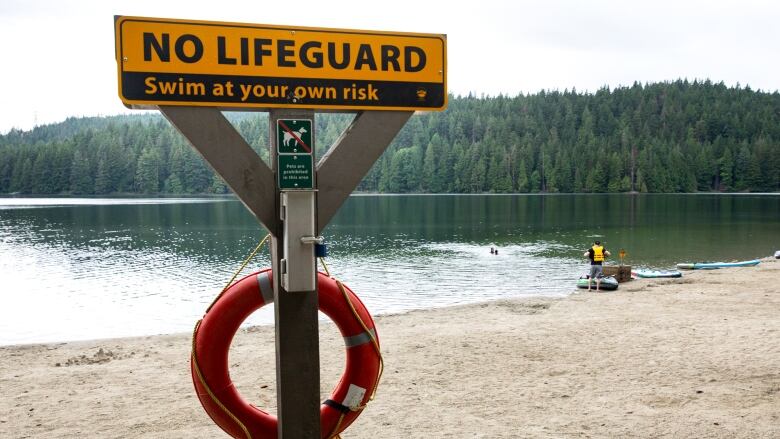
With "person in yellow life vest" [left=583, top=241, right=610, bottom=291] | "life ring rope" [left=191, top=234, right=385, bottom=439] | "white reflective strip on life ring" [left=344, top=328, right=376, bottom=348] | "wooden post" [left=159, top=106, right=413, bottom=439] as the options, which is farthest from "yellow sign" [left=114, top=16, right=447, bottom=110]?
"person in yellow life vest" [left=583, top=241, right=610, bottom=291]

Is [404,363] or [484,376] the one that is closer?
[484,376]

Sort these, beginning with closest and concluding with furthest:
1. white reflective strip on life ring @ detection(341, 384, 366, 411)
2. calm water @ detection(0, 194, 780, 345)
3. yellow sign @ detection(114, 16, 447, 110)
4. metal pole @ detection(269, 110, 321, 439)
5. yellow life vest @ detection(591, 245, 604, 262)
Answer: yellow sign @ detection(114, 16, 447, 110), metal pole @ detection(269, 110, 321, 439), white reflective strip on life ring @ detection(341, 384, 366, 411), yellow life vest @ detection(591, 245, 604, 262), calm water @ detection(0, 194, 780, 345)

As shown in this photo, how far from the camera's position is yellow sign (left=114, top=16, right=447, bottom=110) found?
3.54 metres

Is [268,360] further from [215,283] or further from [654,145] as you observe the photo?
[654,145]

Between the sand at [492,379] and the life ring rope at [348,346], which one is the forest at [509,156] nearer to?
the sand at [492,379]

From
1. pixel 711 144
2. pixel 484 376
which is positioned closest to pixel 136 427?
pixel 484 376

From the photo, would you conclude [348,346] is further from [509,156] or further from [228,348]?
[509,156]

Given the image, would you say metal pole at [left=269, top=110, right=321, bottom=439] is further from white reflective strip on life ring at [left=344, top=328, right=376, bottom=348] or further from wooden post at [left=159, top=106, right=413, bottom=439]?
white reflective strip on life ring at [left=344, top=328, right=376, bottom=348]

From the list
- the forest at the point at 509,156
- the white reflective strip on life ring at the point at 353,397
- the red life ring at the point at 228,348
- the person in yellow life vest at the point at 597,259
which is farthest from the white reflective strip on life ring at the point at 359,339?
the forest at the point at 509,156

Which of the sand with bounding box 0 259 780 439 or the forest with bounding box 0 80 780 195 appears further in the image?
the forest with bounding box 0 80 780 195

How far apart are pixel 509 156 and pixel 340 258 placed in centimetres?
10648

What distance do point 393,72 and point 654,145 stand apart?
146789mm

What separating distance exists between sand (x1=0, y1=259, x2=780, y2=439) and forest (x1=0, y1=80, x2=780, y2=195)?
106636mm

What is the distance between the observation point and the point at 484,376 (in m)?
7.73
